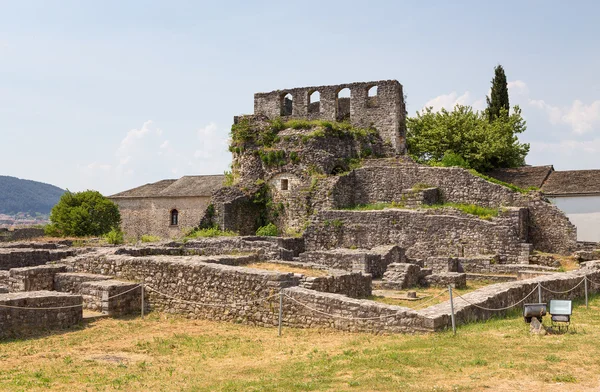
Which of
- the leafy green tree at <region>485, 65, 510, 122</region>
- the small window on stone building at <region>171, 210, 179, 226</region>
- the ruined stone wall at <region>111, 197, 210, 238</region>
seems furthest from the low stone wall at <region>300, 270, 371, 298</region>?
the leafy green tree at <region>485, 65, 510, 122</region>

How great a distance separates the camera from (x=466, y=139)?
1457 inches

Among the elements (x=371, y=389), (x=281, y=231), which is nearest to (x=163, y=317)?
(x=371, y=389)

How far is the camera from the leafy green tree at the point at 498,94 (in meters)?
45.5

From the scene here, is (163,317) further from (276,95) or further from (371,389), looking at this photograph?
(276,95)

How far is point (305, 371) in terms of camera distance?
31.5 feet

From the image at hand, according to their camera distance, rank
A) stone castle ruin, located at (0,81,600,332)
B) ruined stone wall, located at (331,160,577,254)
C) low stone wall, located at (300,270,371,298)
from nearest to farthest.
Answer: stone castle ruin, located at (0,81,600,332), low stone wall, located at (300,270,371,298), ruined stone wall, located at (331,160,577,254)

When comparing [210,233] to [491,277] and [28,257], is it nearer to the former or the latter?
[28,257]

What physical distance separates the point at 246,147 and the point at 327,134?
4544mm

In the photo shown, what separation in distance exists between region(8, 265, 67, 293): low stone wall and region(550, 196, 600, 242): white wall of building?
2465 centimetres

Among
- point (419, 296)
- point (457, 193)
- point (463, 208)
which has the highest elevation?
point (457, 193)

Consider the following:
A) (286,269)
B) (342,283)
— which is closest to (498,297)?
(342,283)

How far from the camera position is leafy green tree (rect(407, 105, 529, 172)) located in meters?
36.0

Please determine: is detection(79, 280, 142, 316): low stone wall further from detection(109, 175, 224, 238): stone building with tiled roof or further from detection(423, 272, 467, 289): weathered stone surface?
detection(109, 175, 224, 238): stone building with tiled roof

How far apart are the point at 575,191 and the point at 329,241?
13.4 meters
